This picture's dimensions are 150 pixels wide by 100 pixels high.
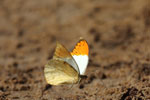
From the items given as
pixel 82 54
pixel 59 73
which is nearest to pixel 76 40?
pixel 82 54

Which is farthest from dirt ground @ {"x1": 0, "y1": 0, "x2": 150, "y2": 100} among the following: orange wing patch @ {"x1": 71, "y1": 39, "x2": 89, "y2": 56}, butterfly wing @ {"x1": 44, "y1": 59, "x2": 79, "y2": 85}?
orange wing patch @ {"x1": 71, "y1": 39, "x2": 89, "y2": 56}

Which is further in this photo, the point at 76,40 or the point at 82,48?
the point at 76,40

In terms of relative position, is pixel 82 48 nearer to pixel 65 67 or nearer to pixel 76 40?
pixel 65 67

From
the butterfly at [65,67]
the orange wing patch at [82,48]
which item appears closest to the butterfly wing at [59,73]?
the butterfly at [65,67]

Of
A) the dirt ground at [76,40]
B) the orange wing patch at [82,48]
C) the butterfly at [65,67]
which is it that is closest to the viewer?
the butterfly at [65,67]

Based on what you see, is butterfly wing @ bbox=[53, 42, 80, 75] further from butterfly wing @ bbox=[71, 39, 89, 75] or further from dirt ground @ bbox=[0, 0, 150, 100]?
dirt ground @ bbox=[0, 0, 150, 100]

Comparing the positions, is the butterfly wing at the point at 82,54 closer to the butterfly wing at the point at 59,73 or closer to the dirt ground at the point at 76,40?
the butterfly wing at the point at 59,73

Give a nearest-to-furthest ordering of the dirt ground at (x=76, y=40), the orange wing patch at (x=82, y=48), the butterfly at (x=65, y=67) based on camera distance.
A: 1. the butterfly at (x=65, y=67)
2. the orange wing patch at (x=82, y=48)
3. the dirt ground at (x=76, y=40)

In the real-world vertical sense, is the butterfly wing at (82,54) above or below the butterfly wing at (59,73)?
above
